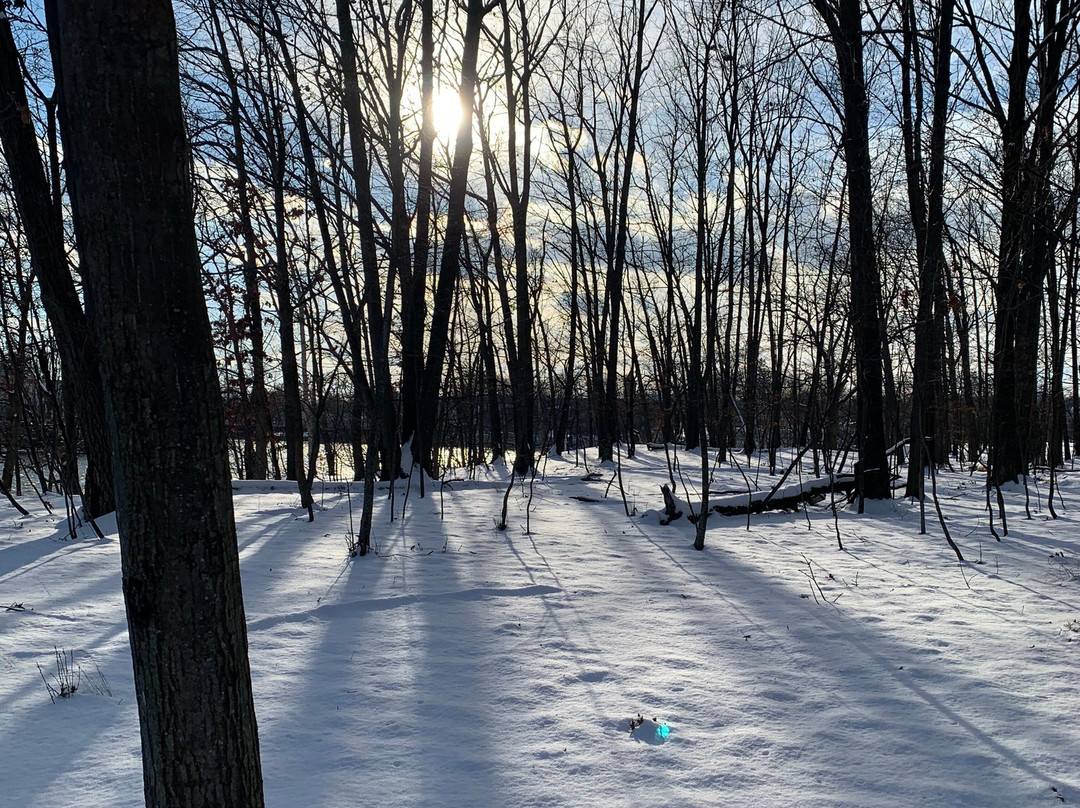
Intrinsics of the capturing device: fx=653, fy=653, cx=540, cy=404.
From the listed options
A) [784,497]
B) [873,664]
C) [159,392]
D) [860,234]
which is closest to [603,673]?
[873,664]

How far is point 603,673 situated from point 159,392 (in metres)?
2.64

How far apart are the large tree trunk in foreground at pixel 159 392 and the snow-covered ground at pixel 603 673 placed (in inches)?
37.5

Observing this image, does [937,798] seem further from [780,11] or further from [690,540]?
[780,11]

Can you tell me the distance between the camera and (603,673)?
3.35 m

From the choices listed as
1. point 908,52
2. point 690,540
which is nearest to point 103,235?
point 690,540

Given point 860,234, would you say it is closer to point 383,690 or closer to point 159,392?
point 383,690

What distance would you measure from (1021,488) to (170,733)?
12459 mm

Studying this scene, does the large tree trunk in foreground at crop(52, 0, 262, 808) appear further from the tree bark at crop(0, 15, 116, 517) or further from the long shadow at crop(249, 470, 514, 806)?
the tree bark at crop(0, 15, 116, 517)

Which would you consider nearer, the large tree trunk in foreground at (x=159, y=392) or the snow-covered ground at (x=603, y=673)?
the large tree trunk in foreground at (x=159, y=392)

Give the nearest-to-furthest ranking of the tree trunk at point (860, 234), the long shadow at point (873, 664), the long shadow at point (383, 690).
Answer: the long shadow at point (383, 690) < the long shadow at point (873, 664) < the tree trunk at point (860, 234)

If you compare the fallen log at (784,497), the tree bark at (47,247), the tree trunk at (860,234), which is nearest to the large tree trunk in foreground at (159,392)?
the tree bark at (47,247)

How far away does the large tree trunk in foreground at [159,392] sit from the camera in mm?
1407

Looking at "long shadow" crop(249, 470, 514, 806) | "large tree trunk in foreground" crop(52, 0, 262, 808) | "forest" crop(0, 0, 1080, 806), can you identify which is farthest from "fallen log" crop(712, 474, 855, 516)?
"large tree trunk in foreground" crop(52, 0, 262, 808)

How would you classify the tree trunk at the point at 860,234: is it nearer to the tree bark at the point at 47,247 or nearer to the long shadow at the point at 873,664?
the long shadow at the point at 873,664
